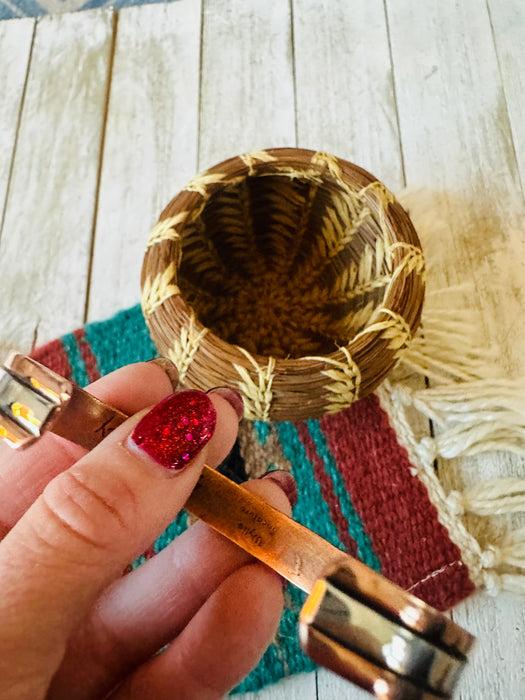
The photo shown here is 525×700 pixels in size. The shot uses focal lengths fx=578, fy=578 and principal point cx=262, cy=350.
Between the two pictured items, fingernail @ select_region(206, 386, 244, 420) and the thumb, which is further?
fingernail @ select_region(206, 386, 244, 420)

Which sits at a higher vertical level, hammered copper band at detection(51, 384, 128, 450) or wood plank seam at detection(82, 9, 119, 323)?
wood plank seam at detection(82, 9, 119, 323)

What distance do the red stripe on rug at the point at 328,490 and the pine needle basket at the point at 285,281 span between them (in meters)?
0.07

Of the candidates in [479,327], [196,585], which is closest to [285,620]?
[196,585]

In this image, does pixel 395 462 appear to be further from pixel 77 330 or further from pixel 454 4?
pixel 454 4

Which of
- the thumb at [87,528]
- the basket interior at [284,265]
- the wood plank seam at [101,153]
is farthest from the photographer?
the wood plank seam at [101,153]

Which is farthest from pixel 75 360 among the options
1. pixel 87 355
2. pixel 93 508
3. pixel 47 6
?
pixel 47 6

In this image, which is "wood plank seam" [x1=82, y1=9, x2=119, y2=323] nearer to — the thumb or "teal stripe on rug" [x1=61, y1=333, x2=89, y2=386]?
"teal stripe on rug" [x1=61, y1=333, x2=89, y2=386]

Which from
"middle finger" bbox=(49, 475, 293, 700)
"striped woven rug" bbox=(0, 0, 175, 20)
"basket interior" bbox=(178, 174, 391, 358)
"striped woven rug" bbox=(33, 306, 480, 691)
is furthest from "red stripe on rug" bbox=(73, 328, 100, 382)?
"striped woven rug" bbox=(0, 0, 175, 20)

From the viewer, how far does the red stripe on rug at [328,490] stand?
451mm

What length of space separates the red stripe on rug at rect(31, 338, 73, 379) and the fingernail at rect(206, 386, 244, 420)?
0.20 metres

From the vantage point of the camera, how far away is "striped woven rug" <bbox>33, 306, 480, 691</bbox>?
0.43m

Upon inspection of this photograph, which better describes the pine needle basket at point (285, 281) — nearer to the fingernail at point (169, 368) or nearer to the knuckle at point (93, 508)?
the fingernail at point (169, 368)

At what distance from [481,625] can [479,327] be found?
0.24 metres

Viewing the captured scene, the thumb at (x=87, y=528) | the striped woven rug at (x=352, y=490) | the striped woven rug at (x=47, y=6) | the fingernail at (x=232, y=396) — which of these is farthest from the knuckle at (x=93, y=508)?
the striped woven rug at (x=47, y=6)
